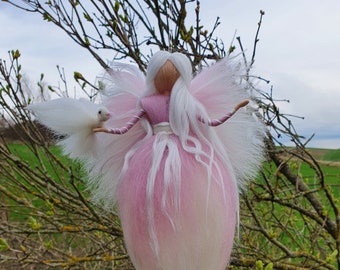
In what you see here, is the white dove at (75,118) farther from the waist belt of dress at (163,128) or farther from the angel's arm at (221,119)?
the angel's arm at (221,119)

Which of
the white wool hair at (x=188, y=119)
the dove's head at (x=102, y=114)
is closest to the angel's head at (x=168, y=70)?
the white wool hair at (x=188, y=119)

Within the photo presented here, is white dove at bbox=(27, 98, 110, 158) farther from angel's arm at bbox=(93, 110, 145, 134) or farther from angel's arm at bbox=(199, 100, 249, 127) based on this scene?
angel's arm at bbox=(199, 100, 249, 127)

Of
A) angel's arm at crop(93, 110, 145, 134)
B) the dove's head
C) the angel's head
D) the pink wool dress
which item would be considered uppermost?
the angel's head

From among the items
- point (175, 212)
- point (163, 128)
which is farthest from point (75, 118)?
point (175, 212)

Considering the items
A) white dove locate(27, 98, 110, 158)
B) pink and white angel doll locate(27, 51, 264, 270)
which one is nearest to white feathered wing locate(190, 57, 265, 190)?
pink and white angel doll locate(27, 51, 264, 270)

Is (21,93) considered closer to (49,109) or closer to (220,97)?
(49,109)

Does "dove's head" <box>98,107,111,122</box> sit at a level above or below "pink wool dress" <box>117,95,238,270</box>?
above

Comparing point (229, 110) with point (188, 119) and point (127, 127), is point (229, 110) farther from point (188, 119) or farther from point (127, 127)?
point (127, 127)

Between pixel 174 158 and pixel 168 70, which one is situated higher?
pixel 168 70
